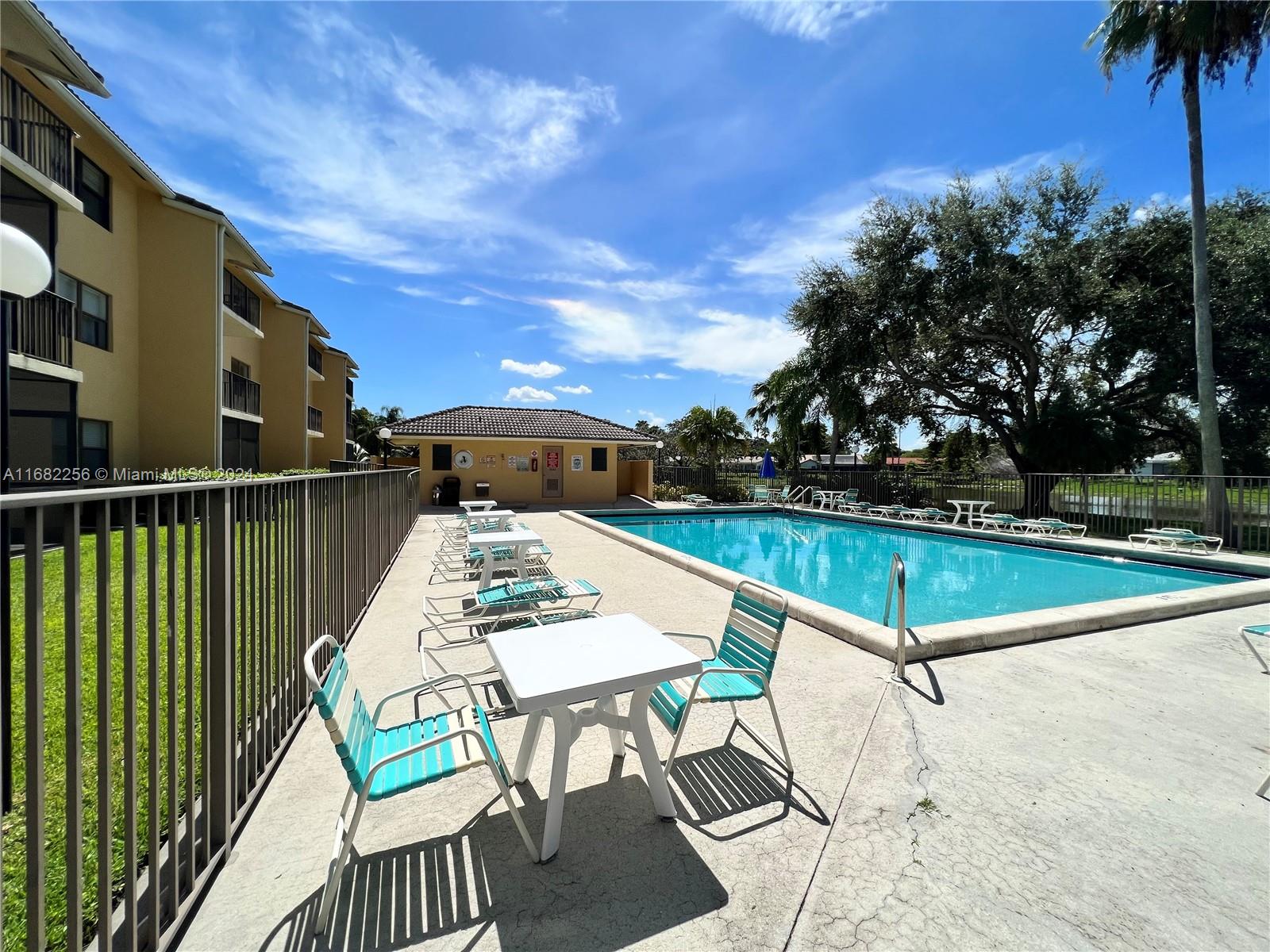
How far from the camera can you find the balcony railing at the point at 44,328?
1116 cm

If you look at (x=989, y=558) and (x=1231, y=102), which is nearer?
(x=989, y=558)

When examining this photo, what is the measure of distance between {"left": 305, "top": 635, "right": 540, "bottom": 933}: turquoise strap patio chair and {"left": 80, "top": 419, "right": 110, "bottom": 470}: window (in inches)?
637

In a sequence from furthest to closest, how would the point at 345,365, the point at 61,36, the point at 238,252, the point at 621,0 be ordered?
the point at 345,365
the point at 238,252
the point at 61,36
the point at 621,0

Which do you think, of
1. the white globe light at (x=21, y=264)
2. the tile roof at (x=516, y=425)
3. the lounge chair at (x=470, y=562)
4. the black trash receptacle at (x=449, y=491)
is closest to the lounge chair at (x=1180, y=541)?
the lounge chair at (x=470, y=562)

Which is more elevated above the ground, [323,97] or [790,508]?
[323,97]

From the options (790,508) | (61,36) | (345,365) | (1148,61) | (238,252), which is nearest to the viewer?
(61,36)

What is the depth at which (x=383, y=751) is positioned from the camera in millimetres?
2523

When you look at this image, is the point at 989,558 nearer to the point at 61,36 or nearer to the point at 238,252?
the point at 61,36

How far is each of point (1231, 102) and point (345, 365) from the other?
36.1 m

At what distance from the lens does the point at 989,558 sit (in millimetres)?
12555

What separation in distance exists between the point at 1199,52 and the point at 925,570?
51.3ft

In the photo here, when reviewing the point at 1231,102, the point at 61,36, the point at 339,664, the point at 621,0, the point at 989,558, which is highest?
the point at 1231,102

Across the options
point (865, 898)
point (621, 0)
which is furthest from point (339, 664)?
point (621, 0)

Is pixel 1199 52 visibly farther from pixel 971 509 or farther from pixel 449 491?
pixel 449 491
